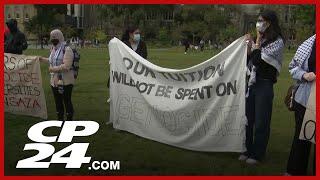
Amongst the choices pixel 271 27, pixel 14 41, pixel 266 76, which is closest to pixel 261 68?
pixel 266 76

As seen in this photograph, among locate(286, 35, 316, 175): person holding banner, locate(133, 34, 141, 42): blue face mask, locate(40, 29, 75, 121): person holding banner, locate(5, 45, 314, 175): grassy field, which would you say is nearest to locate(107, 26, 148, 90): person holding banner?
locate(133, 34, 141, 42): blue face mask

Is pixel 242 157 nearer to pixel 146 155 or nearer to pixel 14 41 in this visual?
pixel 146 155

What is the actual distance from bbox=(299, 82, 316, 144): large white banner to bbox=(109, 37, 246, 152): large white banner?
4.54ft

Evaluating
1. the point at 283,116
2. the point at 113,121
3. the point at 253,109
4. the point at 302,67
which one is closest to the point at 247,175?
the point at 253,109

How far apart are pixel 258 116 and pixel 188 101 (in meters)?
1.09

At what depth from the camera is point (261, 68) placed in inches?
259

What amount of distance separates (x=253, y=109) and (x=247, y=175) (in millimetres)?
969

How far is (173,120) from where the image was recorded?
770 cm

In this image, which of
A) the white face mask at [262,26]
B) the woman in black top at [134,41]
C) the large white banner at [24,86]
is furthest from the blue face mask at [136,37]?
the white face mask at [262,26]

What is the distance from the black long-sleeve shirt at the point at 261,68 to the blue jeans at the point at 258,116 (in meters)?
0.06

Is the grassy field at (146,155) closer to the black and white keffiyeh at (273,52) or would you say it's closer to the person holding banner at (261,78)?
the person holding banner at (261,78)

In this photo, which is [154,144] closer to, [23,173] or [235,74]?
[235,74]

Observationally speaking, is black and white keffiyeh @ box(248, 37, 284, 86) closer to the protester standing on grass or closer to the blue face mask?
the blue face mask

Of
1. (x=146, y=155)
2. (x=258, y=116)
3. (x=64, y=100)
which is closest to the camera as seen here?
(x=258, y=116)
